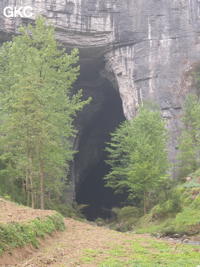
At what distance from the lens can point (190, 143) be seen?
27312 millimetres

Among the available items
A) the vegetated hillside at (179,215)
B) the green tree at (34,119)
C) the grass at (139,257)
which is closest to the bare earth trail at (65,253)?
the grass at (139,257)

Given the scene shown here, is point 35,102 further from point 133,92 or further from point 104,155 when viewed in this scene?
point 104,155

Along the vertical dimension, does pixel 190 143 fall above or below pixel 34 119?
below

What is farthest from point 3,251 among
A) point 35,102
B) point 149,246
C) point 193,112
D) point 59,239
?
point 193,112

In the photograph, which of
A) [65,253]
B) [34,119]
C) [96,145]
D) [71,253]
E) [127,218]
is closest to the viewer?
[65,253]

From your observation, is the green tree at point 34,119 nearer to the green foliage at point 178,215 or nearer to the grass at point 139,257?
the green foliage at point 178,215

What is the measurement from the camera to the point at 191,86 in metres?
35.4

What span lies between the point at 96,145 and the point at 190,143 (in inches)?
871

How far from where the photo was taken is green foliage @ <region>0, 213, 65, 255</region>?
24.7ft

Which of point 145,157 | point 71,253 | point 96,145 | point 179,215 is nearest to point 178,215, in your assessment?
point 179,215

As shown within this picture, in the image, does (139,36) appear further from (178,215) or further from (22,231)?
(22,231)

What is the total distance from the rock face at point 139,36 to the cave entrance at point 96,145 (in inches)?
289

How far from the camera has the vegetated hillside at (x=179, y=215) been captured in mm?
14609

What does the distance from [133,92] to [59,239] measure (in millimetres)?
26641
